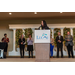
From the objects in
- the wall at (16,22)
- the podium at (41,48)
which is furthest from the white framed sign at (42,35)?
the wall at (16,22)

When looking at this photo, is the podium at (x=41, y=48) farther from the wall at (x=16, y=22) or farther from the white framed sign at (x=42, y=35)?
the wall at (x=16, y=22)

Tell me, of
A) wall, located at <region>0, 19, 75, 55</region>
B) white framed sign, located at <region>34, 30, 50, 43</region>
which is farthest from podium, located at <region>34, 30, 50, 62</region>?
wall, located at <region>0, 19, 75, 55</region>

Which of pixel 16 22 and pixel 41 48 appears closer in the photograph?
pixel 41 48

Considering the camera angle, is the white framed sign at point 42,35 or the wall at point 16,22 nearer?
the white framed sign at point 42,35

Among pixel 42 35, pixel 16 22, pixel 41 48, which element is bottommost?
pixel 41 48

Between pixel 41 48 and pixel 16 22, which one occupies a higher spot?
pixel 16 22

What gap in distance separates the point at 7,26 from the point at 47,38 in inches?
182

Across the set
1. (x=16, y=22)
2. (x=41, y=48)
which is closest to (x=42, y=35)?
(x=41, y=48)

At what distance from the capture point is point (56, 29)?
330 inches

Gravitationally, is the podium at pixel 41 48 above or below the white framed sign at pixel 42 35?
below

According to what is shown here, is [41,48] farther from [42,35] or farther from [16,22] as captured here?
[16,22]
